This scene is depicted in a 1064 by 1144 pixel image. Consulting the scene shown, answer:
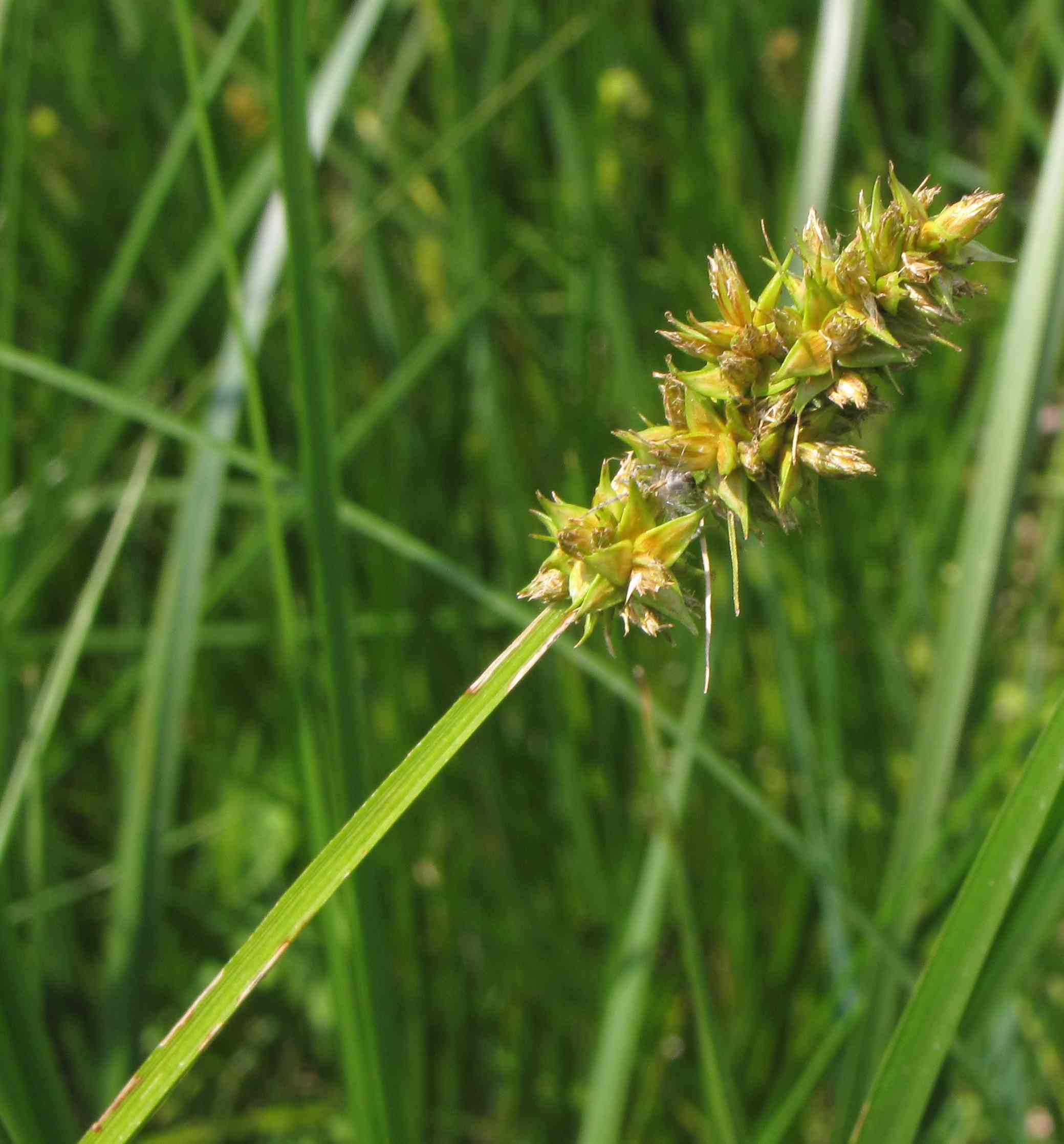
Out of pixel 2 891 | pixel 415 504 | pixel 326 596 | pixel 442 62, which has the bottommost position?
pixel 2 891

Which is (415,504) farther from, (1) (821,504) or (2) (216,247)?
(1) (821,504)

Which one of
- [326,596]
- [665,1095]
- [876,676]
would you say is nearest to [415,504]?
[876,676]

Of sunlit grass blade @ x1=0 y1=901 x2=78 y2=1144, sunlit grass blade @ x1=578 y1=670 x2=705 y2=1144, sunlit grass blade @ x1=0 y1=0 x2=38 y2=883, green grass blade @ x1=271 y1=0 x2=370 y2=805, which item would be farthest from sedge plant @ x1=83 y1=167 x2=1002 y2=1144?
sunlit grass blade @ x1=0 y1=0 x2=38 y2=883

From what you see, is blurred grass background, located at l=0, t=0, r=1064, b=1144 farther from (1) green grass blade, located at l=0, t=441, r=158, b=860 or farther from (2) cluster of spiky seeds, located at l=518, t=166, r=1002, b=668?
(2) cluster of spiky seeds, located at l=518, t=166, r=1002, b=668

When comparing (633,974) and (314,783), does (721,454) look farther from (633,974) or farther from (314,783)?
(633,974)

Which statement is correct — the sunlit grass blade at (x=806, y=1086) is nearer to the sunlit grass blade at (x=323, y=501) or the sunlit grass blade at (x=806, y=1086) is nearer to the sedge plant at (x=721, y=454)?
the sunlit grass blade at (x=323, y=501)

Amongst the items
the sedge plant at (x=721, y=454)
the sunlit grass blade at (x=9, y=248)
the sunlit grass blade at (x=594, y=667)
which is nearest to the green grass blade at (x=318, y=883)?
the sedge plant at (x=721, y=454)
